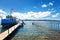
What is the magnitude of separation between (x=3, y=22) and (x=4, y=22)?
0.34 m

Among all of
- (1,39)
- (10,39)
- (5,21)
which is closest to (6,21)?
(5,21)

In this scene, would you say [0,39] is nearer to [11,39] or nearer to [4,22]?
[11,39]

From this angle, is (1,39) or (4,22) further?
(4,22)

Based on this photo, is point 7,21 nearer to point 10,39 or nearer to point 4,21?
point 4,21

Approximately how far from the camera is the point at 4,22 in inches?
1756

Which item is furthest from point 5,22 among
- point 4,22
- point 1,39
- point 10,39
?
point 1,39

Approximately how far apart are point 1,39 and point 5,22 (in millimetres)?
30972

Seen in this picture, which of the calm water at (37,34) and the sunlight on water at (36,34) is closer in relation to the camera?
the calm water at (37,34)

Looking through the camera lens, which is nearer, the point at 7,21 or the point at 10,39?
the point at 10,39

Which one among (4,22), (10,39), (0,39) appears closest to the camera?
(0,39)

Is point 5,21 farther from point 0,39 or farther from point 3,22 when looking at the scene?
point 0,39

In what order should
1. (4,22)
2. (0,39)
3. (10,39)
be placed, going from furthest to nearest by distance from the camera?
(4,22), (10,39), (0,39)

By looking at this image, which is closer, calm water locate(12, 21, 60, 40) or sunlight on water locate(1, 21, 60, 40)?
calm water locate(12, 21, 60, 40)

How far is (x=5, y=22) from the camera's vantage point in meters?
44.8
